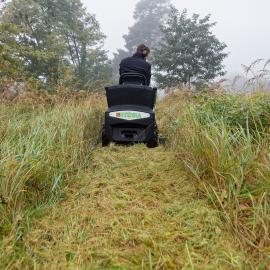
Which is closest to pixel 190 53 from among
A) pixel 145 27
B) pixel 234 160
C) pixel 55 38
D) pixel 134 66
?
pixel 55 38

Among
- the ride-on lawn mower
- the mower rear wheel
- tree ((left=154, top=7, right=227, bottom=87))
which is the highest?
tree ((left=154, top=7, right=227, bottom=87))

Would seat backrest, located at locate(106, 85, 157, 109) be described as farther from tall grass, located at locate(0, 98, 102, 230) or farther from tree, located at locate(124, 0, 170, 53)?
tree, located at locate(124, 0, 170, 53)

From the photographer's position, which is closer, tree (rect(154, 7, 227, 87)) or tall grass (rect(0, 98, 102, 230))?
tall grass (rect(0, 98, 102, 230))

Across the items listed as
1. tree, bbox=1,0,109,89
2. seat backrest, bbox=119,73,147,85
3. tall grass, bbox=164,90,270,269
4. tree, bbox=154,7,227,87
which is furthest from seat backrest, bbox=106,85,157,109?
tree, bbox=154,7,227,87

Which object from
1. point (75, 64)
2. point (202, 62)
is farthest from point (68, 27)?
point (202, 62)

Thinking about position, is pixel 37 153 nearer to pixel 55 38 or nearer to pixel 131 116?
pixel 131 116

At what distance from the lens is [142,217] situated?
2436mm

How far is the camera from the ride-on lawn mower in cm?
450

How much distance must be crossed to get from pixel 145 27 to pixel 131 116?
1574 inches

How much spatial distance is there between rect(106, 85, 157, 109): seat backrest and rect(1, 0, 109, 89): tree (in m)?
Result: 5.27

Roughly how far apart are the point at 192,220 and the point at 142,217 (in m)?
0.41

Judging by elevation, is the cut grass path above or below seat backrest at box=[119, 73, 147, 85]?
below

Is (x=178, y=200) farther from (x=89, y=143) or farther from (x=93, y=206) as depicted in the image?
(x=89, y=143)

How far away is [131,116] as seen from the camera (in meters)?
4.49
